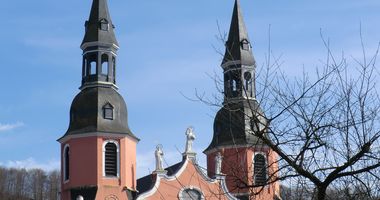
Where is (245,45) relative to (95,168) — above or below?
above

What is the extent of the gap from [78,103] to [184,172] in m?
6.42

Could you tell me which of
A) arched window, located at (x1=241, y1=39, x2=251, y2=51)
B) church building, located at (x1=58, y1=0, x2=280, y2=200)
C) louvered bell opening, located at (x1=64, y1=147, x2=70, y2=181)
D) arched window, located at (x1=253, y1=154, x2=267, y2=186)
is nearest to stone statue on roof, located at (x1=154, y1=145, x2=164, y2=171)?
church building, located at (x1=58, y1=0, x2=280, y2=200)

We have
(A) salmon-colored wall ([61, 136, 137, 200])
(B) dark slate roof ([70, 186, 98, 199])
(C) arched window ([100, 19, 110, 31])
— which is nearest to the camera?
(B) dark slate roof ([70, 186, 98, 199])

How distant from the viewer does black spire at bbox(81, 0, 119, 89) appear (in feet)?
134

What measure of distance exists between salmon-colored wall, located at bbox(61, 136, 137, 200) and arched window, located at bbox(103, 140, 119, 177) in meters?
0.18

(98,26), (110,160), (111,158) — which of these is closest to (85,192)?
(110,160)

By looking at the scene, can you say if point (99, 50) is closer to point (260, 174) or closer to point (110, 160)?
point (110, 160)

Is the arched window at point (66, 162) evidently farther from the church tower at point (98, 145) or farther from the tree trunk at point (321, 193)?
the tree trunk at point (321, 193)

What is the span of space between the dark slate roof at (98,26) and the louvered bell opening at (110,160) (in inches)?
232

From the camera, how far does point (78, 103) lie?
1585 inches

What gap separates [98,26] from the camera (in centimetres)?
4266

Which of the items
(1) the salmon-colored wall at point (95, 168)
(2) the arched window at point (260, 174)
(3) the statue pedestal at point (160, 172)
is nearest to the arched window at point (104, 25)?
(1) the salmon-colored wall at point (95, 168)

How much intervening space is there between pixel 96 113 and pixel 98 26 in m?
5.64

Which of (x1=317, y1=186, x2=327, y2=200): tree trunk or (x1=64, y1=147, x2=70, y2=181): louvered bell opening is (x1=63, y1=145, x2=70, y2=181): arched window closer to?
(x1=64, y1=147, x2=70, y2=181): louvered bell opening
